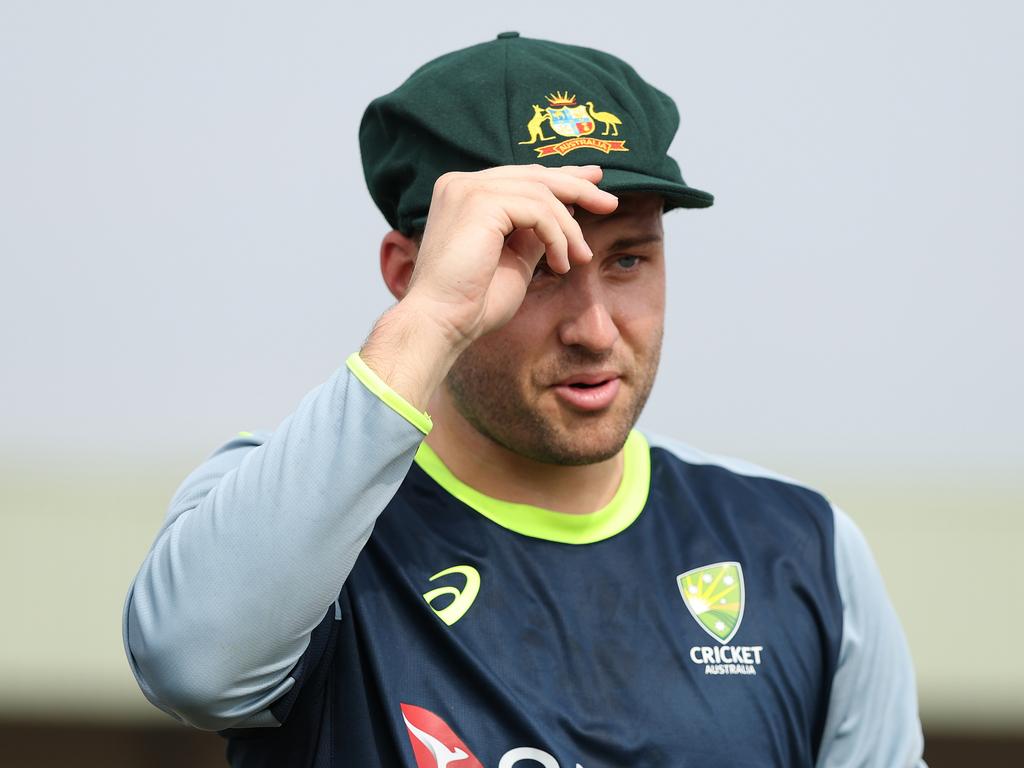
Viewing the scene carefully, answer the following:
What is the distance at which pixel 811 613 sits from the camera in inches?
59.2

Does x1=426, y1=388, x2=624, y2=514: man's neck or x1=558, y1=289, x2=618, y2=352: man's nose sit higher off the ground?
x1=558, y1=289, x2=618, y2=352: man's nose

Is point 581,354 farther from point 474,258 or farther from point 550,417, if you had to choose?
point 474,258

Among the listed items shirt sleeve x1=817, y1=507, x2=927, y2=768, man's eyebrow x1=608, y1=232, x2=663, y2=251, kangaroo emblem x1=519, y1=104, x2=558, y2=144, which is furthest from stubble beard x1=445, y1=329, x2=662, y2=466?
shirt sleeve x1=817, y1=507, x2=927, y2=768

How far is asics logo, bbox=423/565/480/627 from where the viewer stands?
139cm

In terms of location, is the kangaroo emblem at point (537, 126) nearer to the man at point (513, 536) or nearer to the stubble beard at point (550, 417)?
the man at point (513, 536)

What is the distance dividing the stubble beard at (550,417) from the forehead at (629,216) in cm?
13

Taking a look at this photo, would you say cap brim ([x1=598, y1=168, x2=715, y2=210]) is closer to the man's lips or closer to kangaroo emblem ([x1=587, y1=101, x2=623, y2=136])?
kangaroo emblem ([x1=587, y1=101, x2=623, y2=136])

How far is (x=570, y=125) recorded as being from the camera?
1.41 metres

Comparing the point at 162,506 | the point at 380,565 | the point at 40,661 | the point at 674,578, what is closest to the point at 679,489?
the point at 674,578

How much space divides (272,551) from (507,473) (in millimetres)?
430

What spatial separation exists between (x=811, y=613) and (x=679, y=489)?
0.21 m

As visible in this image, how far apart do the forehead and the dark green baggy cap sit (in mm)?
23

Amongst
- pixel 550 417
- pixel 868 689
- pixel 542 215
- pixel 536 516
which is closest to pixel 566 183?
pixel 542 215

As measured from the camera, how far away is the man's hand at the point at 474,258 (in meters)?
1.20
